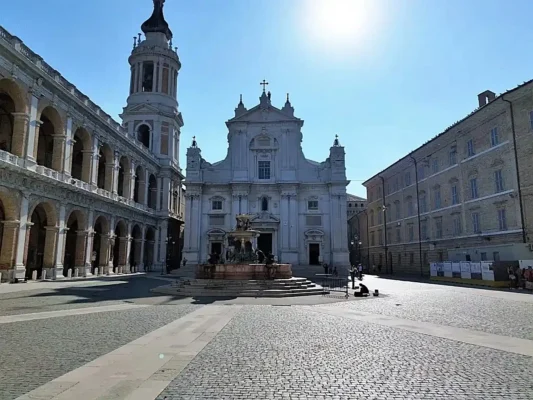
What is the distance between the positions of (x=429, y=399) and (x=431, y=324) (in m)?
6.98

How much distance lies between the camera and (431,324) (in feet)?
38.5

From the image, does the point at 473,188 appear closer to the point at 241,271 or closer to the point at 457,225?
the point at 457,225

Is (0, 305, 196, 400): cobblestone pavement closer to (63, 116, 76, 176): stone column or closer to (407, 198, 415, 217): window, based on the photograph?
(63, 116, 76, 176): stone column

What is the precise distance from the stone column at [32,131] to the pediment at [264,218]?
2582cm

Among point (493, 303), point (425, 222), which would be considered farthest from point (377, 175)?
point (493, 303)

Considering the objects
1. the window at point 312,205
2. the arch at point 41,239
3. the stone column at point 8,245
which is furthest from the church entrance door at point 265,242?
the stone column at point 8,245

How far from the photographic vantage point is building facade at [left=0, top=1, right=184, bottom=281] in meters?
26.8

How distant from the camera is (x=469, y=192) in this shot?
35.1 metres

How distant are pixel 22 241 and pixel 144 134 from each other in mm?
31549

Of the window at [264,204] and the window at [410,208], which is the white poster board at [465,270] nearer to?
the window at [410,208]

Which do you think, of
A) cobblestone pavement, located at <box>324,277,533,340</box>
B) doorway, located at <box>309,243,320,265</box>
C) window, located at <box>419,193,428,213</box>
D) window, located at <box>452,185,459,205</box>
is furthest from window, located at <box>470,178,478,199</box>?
doorway, located at <box>309,243,320,265</box>

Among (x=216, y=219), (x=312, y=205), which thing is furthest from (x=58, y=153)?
(x=312, y=205)

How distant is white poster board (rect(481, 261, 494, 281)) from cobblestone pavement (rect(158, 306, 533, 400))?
2125 cm

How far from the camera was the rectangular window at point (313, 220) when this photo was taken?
4975 centimetres
